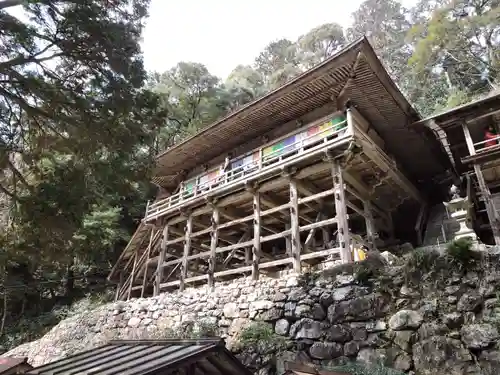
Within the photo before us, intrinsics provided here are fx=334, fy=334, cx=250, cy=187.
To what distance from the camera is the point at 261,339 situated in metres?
7.09

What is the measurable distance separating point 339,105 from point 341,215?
385cm

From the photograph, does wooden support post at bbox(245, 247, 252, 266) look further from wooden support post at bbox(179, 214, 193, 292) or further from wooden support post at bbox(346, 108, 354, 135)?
wooden support post at bbox(346, 108, 354, 135)

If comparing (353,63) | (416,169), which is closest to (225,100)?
(416,169)

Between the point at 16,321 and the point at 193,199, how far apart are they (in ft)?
44.8

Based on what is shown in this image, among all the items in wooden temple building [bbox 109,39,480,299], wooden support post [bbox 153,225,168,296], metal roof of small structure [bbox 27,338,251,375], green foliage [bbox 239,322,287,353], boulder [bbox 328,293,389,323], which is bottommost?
metal roof of small structure [bbox 27,338,251,375]

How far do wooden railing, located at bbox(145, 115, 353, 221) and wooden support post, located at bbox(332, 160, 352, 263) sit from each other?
86 centimetres

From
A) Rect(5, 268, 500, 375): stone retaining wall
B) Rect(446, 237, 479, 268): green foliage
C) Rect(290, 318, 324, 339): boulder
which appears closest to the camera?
Rect(5, 268, 500, 375): stone retaining wall

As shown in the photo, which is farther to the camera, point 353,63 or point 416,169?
point 416,169

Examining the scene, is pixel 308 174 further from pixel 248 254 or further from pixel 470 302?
pixel 470 302

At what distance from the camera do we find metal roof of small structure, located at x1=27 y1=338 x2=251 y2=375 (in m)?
3.61

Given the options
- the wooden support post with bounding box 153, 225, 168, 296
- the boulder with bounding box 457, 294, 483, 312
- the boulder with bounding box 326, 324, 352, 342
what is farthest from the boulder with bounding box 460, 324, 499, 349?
the wooden support post with bounding box 153, 225, 168, 296

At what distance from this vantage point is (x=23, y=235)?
242 inches

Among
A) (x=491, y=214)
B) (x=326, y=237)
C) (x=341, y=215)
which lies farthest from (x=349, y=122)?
(x=326, y=237)

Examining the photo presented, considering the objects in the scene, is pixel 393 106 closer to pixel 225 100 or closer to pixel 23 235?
pixel 23 235
